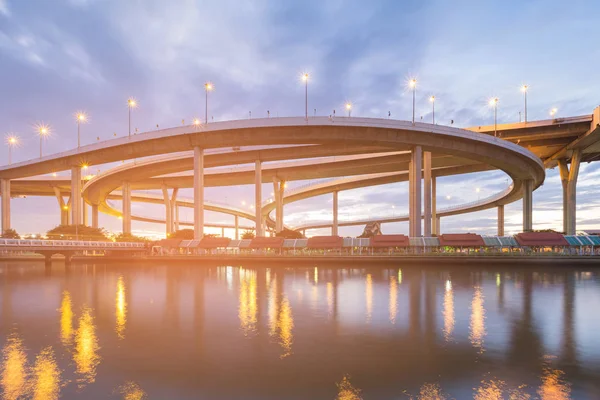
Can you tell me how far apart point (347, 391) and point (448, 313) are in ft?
32.0

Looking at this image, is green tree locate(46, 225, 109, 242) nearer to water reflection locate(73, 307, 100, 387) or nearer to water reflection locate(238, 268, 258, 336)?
water reflection locate(238, 268, 258, 336)

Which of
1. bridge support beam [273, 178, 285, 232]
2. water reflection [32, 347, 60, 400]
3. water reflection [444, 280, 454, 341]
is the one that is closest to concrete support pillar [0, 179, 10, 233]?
bridge support beam [273, 178, 285, 232]

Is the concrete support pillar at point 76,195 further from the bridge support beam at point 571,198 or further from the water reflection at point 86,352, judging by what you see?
the bridge support beam at point 571,198

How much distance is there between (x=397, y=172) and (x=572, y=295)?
5888 centimetres

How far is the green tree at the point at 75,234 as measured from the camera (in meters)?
46.4

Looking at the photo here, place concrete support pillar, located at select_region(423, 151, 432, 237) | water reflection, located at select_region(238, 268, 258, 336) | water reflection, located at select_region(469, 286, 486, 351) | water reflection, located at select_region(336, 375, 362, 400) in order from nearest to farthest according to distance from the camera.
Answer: water reflection, located at select_region(336, 375, 362, 400), water reflection, located at select_region(469, 286, 486, 351), water reflection, located at select_region(238, 268, 258, 336), concrete support pillar, located at select_region(423, 151, 432, 237)

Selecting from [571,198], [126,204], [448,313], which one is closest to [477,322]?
[448,313]

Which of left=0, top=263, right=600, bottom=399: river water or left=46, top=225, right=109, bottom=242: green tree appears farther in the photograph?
left=46, top=225, right=109, bottom=242: green tree

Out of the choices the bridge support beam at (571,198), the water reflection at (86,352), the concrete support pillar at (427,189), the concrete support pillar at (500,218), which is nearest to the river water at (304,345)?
the water reflection at (86,352)

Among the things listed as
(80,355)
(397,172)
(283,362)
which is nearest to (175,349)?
(80,355)

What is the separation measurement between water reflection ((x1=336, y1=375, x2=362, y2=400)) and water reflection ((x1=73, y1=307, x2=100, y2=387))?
5.69 m

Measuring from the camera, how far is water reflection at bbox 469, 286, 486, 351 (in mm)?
11703

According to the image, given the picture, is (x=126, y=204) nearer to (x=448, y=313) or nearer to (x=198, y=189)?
(x=198, y=189)

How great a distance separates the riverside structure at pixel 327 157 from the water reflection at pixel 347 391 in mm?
46490
